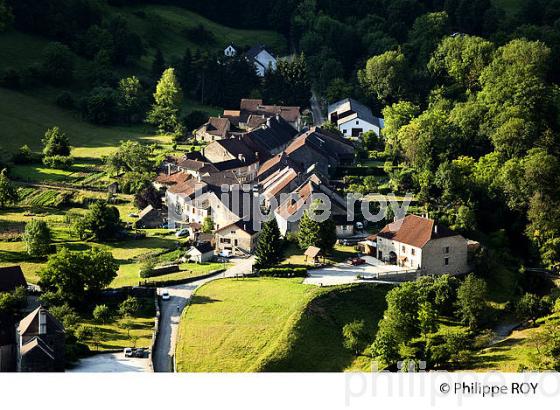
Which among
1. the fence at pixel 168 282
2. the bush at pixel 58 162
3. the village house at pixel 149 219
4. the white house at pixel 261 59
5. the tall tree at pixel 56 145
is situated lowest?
the fence at pixel 168 282

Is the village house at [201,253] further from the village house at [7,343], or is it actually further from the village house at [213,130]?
the village house at [213,130]

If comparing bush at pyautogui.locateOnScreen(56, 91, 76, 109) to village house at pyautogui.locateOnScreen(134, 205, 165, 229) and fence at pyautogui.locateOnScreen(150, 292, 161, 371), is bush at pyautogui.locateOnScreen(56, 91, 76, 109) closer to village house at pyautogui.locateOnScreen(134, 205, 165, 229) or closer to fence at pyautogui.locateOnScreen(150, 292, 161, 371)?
village house at pyautogui.locateOnScreen(134, 205, 165, 229)

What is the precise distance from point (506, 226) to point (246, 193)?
1922 cm

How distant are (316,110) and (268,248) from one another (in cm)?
4104

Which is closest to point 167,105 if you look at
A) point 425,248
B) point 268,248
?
point 268,248

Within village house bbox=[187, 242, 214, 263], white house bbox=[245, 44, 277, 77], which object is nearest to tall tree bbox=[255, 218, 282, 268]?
village house bbox=[187, 242, 214, 263]

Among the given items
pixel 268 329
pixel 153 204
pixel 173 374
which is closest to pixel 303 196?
pixel 153 204

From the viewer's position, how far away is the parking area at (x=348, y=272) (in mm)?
57428

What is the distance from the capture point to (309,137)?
81.6 meters

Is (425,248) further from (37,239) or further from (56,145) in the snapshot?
(56,145)

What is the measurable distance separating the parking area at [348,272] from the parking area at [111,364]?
14.2m

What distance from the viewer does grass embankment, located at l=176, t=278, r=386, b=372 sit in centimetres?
4750

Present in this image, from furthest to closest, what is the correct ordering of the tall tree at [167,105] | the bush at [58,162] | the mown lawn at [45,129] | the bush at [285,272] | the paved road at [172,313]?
the tall tree at [167,105], the mown lawn at [45,129], the bush at [58,162], the bush at [285,272], the paved road at [172,313]

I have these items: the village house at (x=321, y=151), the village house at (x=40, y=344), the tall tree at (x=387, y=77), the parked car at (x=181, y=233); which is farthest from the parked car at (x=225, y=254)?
the tall tree at (x=387, y=77)
